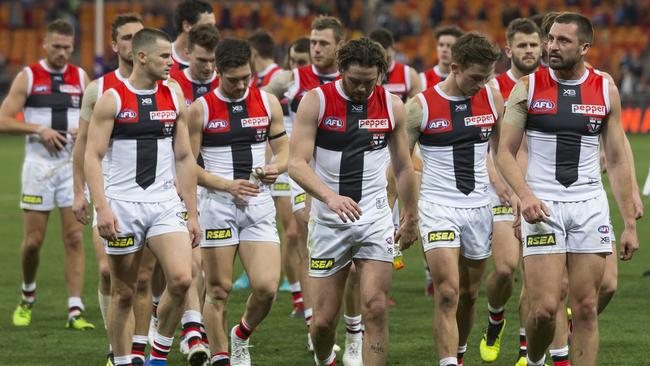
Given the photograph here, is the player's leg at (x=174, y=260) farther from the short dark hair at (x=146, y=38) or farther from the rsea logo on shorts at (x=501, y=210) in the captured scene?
the rsea logo on shorts at (x=501, y=210)

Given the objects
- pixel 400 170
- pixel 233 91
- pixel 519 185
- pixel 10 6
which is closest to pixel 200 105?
pixel 233 91

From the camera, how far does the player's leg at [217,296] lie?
8.45 m

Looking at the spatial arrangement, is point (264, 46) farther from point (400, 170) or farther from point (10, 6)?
point (10, 6)

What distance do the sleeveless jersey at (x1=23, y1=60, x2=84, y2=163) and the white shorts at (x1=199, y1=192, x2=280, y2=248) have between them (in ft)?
9.94

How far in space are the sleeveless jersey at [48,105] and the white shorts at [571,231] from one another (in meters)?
5.11

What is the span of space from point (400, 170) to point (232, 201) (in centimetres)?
131

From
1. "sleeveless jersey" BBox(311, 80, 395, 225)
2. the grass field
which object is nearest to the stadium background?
the grass field

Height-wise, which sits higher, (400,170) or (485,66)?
(485,66)

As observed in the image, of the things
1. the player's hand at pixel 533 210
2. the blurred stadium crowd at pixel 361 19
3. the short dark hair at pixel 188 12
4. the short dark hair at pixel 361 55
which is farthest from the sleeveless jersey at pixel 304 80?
the blurred stadium crowd at pixel 361 19

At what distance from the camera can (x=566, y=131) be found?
24.8 feet

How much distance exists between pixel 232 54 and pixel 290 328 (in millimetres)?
3044

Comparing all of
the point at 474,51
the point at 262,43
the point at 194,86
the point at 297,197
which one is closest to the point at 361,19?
the point at 262,43

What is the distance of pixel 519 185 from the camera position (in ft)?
24.5

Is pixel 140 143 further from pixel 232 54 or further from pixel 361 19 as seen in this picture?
pixel 361 19
